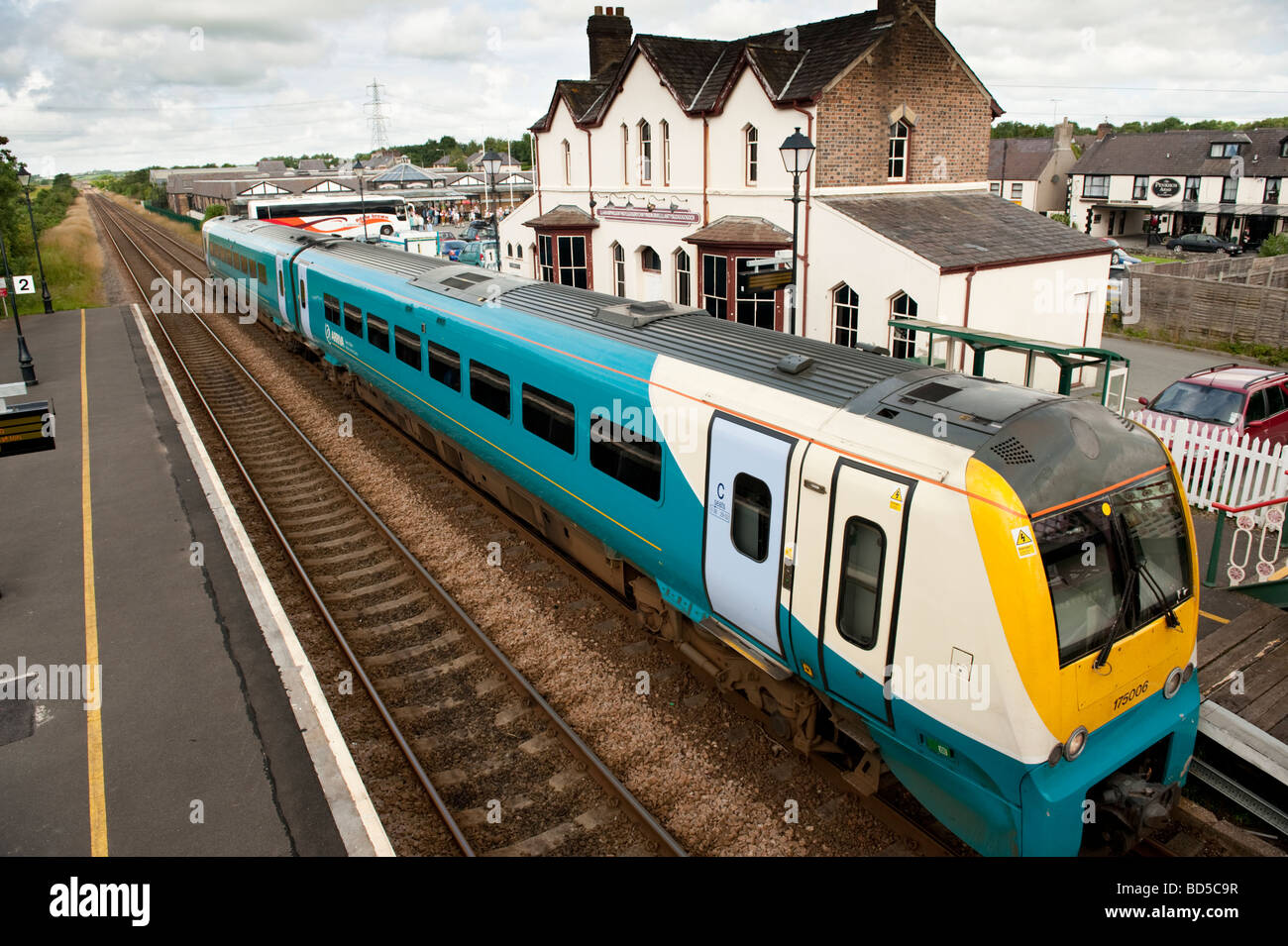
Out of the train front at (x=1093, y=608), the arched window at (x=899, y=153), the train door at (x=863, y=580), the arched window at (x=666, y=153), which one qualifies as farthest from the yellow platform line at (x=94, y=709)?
the arched window at (x=899, y=153)

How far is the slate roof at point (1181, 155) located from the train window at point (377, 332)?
5558 cm

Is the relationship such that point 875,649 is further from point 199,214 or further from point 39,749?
point 199,214

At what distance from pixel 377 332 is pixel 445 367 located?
129 inches

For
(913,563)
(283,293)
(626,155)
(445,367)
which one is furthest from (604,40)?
(913,563)

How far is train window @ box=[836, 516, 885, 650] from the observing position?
553cm

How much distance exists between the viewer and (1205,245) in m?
47.3

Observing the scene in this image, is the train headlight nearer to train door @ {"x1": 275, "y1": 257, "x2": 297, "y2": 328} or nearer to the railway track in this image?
the railway track

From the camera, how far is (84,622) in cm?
938

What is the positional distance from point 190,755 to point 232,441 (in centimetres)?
1033

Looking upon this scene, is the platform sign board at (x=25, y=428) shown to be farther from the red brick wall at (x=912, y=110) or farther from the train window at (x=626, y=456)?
the red brick wall at (x=912, y=110)

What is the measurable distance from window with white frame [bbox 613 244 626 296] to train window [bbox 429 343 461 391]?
46.7 feet

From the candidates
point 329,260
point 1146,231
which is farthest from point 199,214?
point 1146,231

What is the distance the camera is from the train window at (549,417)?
9.09m

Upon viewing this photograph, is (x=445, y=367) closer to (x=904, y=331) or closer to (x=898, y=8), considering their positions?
(x=904, y=331)
